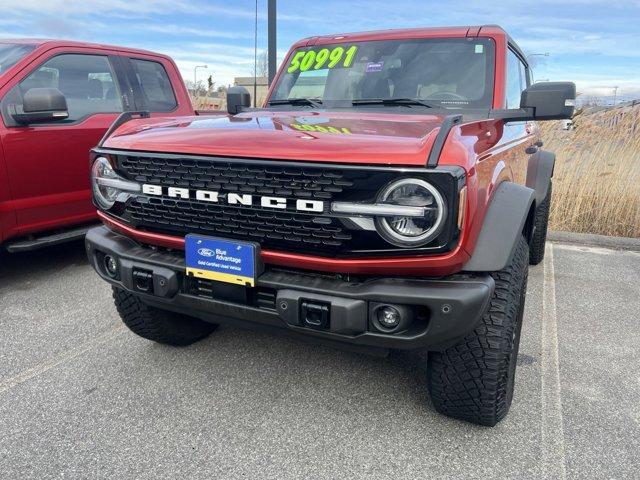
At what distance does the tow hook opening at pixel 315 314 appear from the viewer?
6.11 ft

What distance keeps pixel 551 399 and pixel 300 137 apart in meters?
1.78

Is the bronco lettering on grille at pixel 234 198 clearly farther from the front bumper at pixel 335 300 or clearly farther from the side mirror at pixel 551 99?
the side mirror at pixel 551 99

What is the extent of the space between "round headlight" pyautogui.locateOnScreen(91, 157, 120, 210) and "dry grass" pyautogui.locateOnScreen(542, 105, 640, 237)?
5.57 metres

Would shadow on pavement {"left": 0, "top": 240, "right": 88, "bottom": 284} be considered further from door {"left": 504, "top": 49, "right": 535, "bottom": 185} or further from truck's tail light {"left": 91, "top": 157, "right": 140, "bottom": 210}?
door {"left": 504, "top": 49, "right": 535, "bottom": 185}

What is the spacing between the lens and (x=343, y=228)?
1858 mm

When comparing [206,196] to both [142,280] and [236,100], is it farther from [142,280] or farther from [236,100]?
[236,100]

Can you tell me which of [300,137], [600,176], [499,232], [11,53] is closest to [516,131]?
[499,232]

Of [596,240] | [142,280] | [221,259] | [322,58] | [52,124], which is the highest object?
[322,58]

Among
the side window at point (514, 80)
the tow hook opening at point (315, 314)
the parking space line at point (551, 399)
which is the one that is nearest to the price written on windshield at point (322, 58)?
the side window at point (514, 80)

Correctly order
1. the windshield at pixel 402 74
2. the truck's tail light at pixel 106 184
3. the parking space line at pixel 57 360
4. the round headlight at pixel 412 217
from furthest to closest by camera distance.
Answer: the windshield at pixel 402 74
the parking space line at pixel 57 360
the truck's tail light at pixel 106 184
the round headlight at pixel 412 217

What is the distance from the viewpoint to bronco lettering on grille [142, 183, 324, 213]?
73.6 inches

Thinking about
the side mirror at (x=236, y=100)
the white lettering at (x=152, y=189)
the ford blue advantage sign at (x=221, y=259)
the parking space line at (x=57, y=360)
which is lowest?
the parking space line at (x=57, y=360)

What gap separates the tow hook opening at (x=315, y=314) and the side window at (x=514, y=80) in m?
1.94

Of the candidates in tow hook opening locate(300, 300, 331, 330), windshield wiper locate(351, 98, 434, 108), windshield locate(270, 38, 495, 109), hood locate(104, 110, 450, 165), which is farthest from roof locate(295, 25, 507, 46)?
tow hook opening locate(300, 300, 331, 330)
